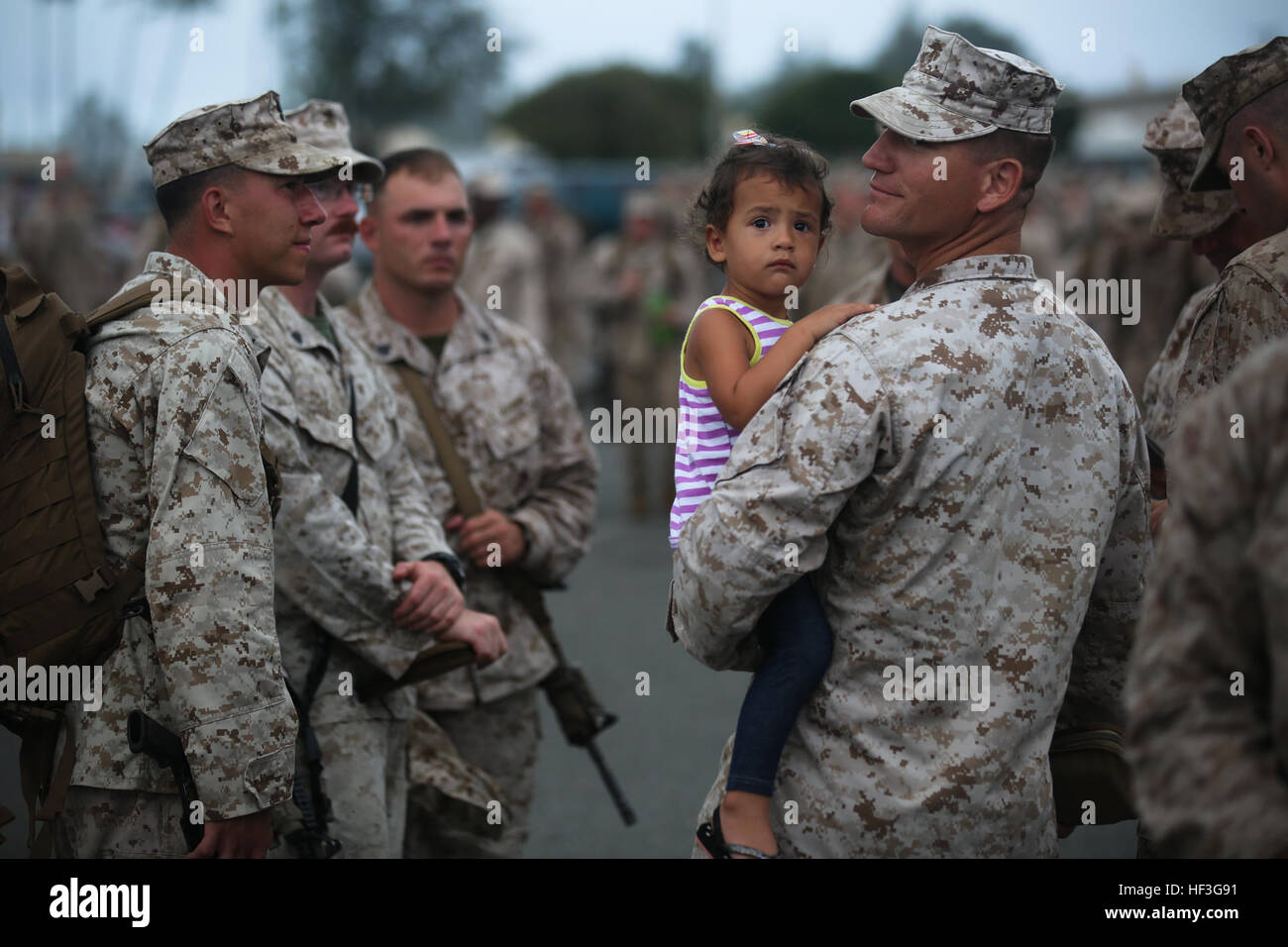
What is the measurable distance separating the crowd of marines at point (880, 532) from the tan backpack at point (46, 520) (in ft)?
0.22

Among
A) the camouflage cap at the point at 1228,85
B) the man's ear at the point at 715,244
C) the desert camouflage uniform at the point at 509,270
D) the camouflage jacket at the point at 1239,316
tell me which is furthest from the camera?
the desert camouflage uniform at the point at 509,270

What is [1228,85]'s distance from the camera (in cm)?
331

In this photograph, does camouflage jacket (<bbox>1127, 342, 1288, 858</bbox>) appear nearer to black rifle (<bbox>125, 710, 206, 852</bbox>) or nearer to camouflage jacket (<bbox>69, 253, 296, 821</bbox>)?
camouflage jacket (<bbox>69, 253, 296, 821</bbox>)

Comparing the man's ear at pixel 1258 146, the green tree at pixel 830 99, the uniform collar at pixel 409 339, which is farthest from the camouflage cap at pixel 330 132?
the green tree at pixel 830 99

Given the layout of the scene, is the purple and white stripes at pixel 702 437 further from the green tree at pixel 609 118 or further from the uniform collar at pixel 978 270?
the green tree at pixel 609 118

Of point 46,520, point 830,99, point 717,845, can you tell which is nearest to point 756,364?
point 717,845

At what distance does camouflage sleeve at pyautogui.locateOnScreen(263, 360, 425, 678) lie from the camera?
3.50 meters

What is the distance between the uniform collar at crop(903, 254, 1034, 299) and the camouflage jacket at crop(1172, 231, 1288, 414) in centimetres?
79

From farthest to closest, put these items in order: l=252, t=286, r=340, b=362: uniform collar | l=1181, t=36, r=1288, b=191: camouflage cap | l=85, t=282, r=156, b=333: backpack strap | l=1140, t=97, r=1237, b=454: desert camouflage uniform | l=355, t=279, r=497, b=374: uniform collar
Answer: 1. l=355, t=279, r=497, b=374: uniform collar
2. l=1140, t=97, r=1237, b=454: desert camouflage uniform
3. l=252, t=286, r=340, b=362: uniform collar
4. l=1181, t=36, r=1288, b=191: camouflage cap
5. l=85, t=282, r=156, b=333: backpack strap

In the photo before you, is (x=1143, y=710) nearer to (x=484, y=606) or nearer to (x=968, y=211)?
(x=968, y=211)

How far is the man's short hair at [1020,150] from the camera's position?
2.66 metres

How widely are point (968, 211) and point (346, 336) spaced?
6.94 ft
